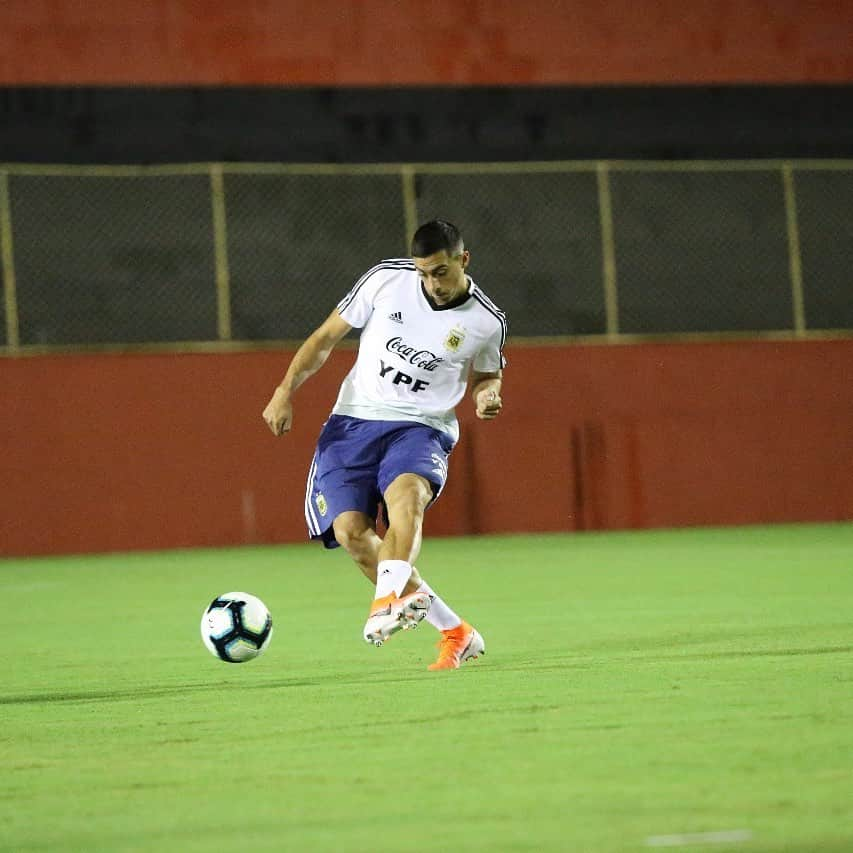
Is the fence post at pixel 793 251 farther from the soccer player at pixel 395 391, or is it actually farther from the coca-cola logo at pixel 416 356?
the coca-cola logo at pixel 416 356

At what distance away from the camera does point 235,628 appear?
27.3 feet

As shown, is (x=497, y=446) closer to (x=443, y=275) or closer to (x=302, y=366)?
(x=302, y=366)

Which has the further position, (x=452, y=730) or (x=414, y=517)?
(x=414, y=517)

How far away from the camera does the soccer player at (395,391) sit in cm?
845

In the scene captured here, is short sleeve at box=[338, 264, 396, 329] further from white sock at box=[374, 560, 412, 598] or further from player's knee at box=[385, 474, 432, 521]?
white sock at box=[374, 560, 412, 598]

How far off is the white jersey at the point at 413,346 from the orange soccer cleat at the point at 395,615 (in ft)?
4.05

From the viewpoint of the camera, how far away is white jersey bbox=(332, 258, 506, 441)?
865 centimetres

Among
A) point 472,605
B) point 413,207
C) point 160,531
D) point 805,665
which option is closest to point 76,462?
point 160,531

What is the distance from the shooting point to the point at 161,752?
5855 mm

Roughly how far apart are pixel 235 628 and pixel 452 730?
8.01 ft

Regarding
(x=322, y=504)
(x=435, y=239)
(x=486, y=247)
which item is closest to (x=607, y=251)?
(x=486, y=247)

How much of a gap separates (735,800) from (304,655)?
4623 mm

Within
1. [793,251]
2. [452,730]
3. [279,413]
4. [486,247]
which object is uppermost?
[486,247]

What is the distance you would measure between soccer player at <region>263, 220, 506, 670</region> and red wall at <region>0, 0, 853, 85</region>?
14969 millimetres
